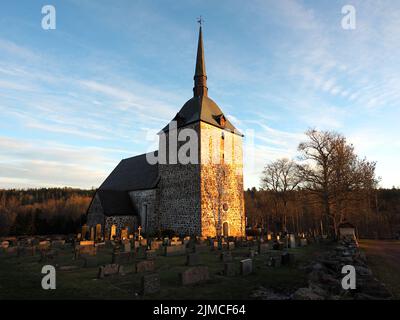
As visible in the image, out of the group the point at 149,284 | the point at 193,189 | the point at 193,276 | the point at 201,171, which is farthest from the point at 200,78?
the point at 149,284

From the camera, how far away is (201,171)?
24969 mm

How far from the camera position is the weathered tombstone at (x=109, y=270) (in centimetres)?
922

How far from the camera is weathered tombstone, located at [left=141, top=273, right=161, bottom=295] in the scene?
7.06 meters

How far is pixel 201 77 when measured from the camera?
2936cm

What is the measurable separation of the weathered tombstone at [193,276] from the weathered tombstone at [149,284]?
1.06 meters

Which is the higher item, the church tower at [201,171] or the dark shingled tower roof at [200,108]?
the dark shingled tower roof at [200,108]

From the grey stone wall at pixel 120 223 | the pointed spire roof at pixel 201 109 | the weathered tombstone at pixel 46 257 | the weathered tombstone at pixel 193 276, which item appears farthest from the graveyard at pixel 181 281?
the pointed spire roof at pixel 201 109

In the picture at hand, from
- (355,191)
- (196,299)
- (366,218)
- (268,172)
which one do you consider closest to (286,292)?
(196,299)

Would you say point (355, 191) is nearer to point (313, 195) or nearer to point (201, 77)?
point (313, 195)

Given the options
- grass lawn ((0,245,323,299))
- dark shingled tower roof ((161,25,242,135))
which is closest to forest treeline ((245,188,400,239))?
dark shingled tower roof ((161,25,242,135))

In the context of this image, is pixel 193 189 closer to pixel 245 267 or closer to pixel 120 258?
pixel 120 258

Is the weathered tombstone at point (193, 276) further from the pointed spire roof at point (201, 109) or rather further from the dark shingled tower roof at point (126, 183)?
the dark shingled tower roof at point (126, 183)

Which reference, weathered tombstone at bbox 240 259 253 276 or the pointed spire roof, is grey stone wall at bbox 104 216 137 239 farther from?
weathered tombstone at bbox 240 259 253 276
